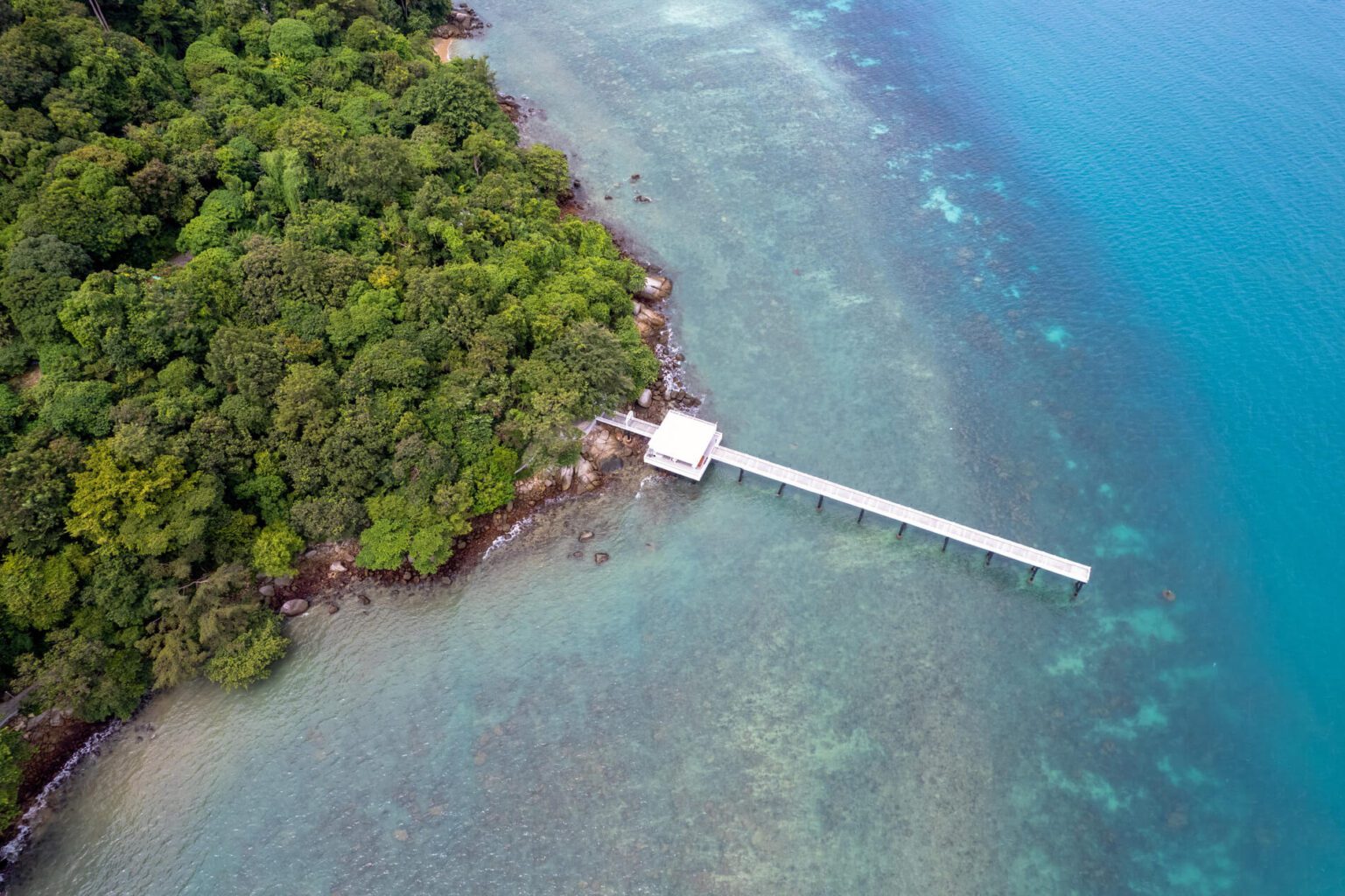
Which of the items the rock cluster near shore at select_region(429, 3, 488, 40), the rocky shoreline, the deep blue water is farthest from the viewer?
the rock cluster near shore at select_region(429, 3, 488, 40)

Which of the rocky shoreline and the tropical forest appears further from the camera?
the tropical forest

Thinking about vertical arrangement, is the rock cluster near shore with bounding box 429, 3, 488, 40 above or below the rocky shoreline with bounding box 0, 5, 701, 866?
above

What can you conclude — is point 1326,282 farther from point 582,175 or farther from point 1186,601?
point 582,175

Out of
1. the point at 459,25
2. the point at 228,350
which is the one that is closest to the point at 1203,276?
the point at 228,350

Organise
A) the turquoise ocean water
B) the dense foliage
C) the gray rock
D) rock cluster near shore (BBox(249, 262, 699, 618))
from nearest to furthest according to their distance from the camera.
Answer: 1. the turquoise ocean water
2. the dense foliage
3. the gray rock
4. rock cluster near shore (BBox(249, 262, 699, 618))

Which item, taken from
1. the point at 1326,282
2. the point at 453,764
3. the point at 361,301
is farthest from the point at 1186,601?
the point at 361,301

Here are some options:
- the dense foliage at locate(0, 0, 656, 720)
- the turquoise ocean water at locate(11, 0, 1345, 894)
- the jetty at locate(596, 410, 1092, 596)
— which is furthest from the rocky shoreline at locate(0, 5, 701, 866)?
the jetty at locate(596, 410, 1092, 596)

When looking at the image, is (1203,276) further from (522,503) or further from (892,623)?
(522,503)

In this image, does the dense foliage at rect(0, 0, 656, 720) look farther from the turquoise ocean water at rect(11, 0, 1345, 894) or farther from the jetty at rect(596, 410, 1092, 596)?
the turquoise ocean water at rect(11, 0, 1345, 894)
